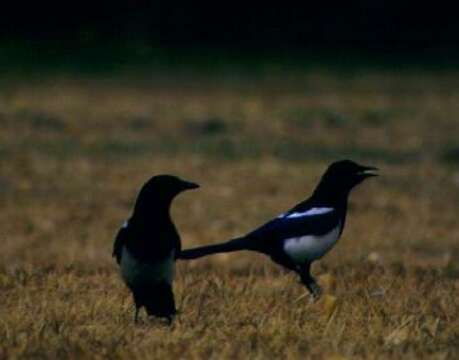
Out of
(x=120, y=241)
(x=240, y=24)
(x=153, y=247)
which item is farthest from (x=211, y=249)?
(x=240, y=24)

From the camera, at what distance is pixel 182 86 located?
99.3 ft

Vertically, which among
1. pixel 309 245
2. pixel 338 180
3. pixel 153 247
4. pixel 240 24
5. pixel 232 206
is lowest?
pixel 232 206

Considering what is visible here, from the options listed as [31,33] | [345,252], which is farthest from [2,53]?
[345,252]

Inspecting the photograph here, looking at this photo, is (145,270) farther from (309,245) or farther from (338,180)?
(338,180)

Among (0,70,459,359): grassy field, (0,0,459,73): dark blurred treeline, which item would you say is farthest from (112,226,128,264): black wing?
(0,0,459,73): dark blurred treeline

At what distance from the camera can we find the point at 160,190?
7.05 meters

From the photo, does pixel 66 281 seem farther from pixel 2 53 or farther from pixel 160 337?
pixel 2 53

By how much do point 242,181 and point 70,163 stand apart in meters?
2.35

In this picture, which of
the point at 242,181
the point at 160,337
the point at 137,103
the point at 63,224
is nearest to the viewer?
the point at 160,337

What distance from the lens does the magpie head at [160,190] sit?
7.03 m

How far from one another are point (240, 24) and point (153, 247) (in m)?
35.0

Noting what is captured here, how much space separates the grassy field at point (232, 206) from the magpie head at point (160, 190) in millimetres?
509

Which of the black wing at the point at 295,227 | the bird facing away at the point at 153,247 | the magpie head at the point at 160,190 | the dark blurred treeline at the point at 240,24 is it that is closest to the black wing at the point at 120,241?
the bird facing away at the point at 153,247

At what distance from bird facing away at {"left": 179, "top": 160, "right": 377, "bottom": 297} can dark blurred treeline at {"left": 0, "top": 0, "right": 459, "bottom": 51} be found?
30.7 meters
